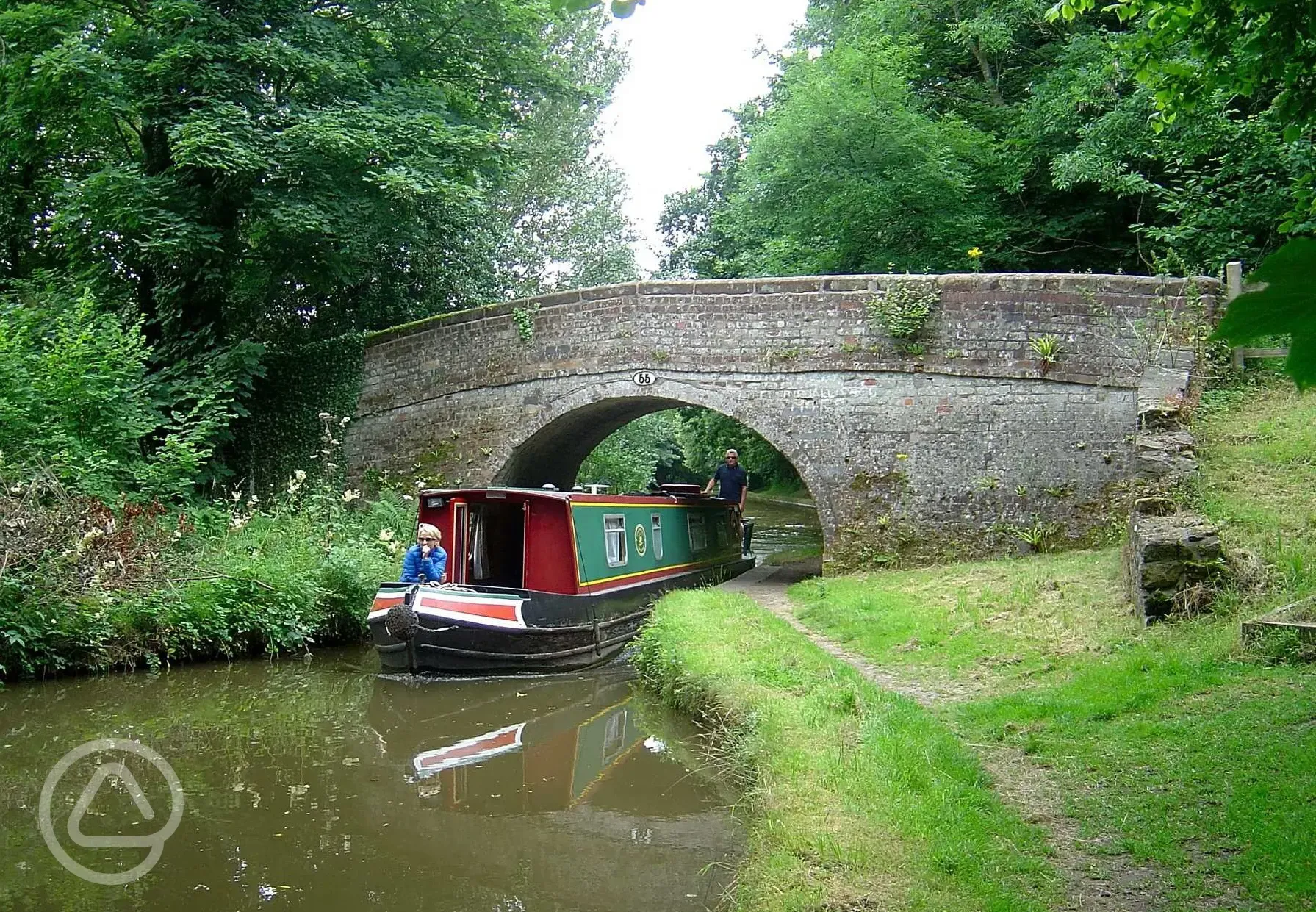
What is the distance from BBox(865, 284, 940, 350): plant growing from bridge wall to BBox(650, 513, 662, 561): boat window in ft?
9.46

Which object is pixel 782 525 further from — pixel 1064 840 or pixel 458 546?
pixel 1064 840

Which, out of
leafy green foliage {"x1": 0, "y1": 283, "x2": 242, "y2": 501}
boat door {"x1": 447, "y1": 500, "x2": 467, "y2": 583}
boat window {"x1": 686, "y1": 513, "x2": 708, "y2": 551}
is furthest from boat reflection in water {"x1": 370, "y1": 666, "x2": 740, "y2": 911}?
boat window {"x1": 686, "y1": 513, "x2": 708, "y2": 551}

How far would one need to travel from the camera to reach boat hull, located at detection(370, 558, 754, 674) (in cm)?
783

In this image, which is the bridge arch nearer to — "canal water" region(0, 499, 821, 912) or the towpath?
"canal water" region(0, 499, 821, 912)

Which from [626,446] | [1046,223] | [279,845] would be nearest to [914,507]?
[1046,223]

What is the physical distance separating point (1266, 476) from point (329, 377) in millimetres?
10098

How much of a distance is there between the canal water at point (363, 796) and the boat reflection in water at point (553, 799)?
0.5 inches

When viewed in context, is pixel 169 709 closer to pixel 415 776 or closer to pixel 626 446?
pixel 415 776

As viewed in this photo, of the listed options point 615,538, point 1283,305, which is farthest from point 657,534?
point 1283,305

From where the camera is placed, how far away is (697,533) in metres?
11.8

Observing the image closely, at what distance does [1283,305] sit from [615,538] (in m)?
8.80

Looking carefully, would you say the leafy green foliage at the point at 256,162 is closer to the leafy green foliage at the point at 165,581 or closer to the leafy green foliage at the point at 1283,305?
the leafy green foliage at the point at 165,581

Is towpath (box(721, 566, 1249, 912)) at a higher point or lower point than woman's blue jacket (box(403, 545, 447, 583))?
lower

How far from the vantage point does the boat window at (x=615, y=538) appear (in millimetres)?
9383
